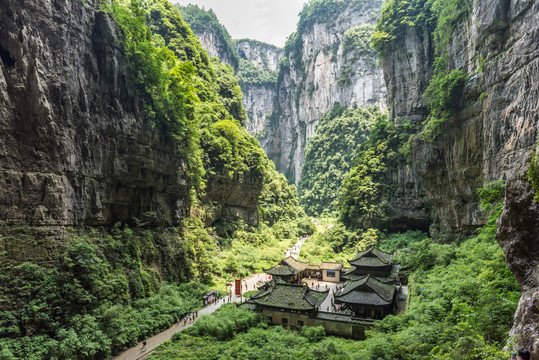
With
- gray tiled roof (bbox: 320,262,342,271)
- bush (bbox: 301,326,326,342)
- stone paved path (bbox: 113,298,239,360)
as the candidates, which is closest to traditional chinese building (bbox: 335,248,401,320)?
bush (bbox: 301,326,326,342)

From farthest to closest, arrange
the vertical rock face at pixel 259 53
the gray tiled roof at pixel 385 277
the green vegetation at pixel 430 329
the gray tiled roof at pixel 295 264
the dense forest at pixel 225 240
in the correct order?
the vertical rock face at pixel 259 53 → the gray tiled roof at pixel 295 264 → the gray tiled roof at pixel 385 277 → the dense forest at pixel 225 240 → the green vegetation at pixel 430 329

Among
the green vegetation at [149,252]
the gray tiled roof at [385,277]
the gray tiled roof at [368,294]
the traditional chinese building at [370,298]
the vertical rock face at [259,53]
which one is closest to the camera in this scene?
the green vegetation at [149,252]

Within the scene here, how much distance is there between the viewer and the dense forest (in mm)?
13203

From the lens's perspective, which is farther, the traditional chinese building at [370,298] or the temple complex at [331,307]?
the traditional chinese building at [370,298]

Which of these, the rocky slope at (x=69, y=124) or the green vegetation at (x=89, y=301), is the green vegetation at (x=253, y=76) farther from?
the green vegetation at (x=89, y=301)

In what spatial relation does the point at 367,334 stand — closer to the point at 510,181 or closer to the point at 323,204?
the point at 510,181

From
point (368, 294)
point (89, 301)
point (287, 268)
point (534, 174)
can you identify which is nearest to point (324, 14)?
point (287, 268)

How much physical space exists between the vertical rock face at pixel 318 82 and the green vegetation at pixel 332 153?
Answer: 4.54 meters

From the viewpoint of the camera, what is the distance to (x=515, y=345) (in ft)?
19.9

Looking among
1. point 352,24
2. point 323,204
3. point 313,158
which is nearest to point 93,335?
point 323,204

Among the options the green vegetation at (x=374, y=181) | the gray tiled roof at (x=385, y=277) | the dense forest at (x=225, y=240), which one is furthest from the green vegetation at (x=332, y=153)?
the gray tiled roof at (x=385, y=277)

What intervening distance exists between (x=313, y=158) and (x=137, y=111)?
6273 centimetres

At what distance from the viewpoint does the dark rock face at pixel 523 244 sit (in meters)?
5.93

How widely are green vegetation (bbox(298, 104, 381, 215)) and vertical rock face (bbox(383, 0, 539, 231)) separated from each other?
40.9 metres
